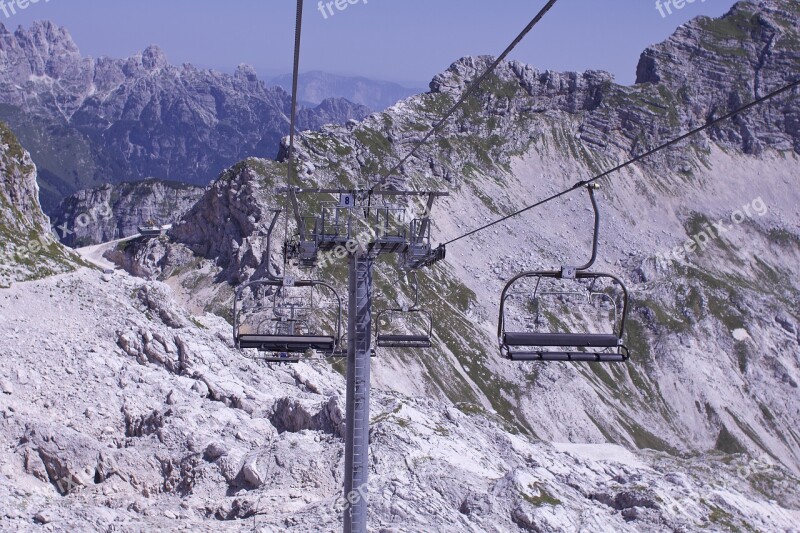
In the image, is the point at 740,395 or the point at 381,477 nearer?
the point at 381,477

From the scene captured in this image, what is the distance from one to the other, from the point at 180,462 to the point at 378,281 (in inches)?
3776

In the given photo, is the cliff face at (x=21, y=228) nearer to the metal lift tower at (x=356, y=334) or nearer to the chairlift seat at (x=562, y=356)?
the metal lift tower at (x=356, y=334)

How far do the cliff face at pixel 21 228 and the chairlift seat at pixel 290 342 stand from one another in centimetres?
3021

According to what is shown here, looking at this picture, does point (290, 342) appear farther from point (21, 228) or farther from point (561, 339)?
point (21, 228)

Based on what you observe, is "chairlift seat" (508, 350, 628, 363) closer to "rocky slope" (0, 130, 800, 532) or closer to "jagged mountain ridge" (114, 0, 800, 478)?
Answer: "rocky slope" (0, 130, 800, 532)

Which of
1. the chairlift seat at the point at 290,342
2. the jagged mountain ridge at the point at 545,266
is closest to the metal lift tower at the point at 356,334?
the chairlift seat at the point at 290,342

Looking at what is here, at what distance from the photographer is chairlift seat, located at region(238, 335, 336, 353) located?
24.1 metres

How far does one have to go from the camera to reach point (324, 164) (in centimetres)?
15750

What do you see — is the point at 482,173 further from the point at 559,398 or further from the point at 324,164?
the point at 559,398

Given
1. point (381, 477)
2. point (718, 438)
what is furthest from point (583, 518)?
point (718, 438)

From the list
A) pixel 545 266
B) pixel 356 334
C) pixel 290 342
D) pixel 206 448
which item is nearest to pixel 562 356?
pixel 356 334

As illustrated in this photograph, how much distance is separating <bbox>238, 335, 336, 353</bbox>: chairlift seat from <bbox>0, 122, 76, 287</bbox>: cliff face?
30.2 meters

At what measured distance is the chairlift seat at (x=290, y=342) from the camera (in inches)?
949

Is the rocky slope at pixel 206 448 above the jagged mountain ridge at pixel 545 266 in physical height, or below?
below
